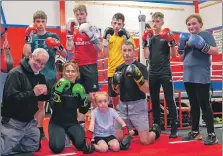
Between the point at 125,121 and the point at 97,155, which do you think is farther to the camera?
the point at 125,121

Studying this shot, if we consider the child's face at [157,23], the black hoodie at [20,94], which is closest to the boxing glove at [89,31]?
the child's face at [157,23]

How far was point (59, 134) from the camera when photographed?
10.9 feet

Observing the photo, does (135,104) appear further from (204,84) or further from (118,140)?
(204,84)

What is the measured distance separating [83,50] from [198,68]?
4.76 feet

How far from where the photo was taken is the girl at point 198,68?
3500 millimetres

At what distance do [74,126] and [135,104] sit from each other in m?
0.76

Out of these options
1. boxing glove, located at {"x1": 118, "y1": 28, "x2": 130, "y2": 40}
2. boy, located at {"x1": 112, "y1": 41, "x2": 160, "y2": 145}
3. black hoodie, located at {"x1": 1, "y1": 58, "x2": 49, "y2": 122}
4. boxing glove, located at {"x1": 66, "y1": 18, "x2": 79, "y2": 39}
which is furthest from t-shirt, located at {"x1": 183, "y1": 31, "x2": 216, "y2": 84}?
black hoodie, located at {"x1": 1, "y1": 58, "x2": 49, "y2": 122}

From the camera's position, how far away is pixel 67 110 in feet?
11.2

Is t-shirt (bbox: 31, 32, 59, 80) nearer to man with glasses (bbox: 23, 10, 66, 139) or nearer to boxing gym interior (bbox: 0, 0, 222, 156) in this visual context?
man with glasses (bbox: 23, 10, 66, 139)

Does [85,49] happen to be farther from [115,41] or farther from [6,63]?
[6,63]

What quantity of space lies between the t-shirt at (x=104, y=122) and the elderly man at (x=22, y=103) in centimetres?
→ 61

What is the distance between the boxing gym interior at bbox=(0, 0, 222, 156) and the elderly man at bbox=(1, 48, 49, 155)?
0.50 ft

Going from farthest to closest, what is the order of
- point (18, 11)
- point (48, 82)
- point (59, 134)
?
1. point (18, 11)
2. point (48, 82)
3. point (59, 134)

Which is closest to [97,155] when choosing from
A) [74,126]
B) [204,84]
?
[74,126]
